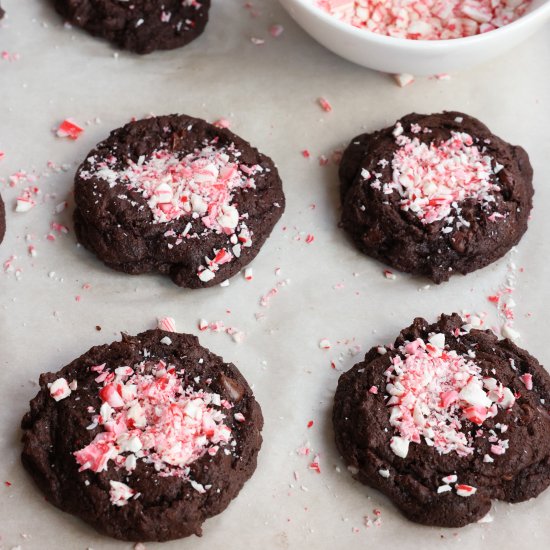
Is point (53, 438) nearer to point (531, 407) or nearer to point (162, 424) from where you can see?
point (162, 424)

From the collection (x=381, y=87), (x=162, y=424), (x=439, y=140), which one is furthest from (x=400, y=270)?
(x=162, y=424)

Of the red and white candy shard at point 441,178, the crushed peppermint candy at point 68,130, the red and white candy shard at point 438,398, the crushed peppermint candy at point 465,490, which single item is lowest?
the crushed peppermint candy at point 465,490

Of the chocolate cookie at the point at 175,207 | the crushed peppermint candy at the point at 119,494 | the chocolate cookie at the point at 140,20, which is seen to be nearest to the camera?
the crushed peppermint candy at the point at 119,494

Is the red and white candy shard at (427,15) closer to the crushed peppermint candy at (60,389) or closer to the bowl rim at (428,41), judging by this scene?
the bowl rim at (428,41)

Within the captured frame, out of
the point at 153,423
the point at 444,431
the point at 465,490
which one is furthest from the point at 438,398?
the point at 153,423

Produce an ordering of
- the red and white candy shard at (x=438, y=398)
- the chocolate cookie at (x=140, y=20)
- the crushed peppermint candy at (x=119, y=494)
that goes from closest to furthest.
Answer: the crushed peppermint candy at (x=119, y=494), the red and white candy shard at (x=438, y=398), the chocolate cookie at (x=140, y=20)

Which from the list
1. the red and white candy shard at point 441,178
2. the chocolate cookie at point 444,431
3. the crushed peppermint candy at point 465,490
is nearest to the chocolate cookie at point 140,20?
the red and white candy shard at point 441,178

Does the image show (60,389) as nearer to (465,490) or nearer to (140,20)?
(465,490)
